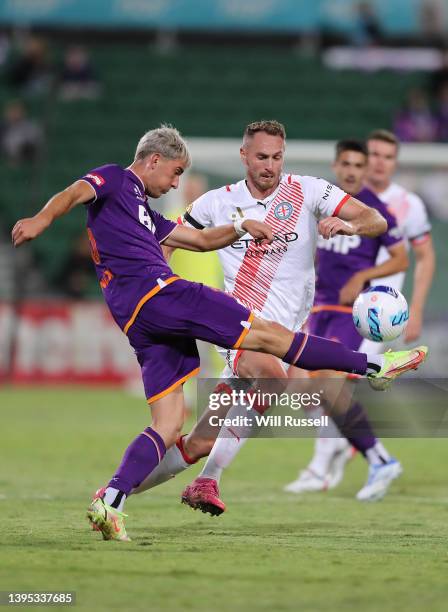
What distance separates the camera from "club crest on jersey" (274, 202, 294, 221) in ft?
23.8

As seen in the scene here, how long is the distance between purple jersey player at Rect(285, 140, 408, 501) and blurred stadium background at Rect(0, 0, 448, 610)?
339 inches

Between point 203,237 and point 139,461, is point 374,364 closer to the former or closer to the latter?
point 203,237

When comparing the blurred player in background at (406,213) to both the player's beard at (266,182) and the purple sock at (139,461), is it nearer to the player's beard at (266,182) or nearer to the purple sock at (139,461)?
the player's beard at (266,182)

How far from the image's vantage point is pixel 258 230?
6.57 metres

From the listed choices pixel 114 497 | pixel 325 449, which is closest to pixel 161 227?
pixel 114 497

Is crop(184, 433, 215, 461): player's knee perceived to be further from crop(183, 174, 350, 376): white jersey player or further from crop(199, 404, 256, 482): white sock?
crop(183, 174, 350, 376): white jersey player

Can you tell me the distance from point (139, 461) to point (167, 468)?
62 cm

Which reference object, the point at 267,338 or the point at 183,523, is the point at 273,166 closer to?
→ the point at 267,338

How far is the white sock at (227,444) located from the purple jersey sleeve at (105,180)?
1578 millimetres

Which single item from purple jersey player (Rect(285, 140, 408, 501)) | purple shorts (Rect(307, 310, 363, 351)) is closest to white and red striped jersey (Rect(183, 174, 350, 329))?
purple jersey player (Rect(285, 140, 408, 501))

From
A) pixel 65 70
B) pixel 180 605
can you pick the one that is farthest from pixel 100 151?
pixel 180 605

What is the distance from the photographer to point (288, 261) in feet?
24.0

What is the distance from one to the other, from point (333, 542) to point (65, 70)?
1760cm

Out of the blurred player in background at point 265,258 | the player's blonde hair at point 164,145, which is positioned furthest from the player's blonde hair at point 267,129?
the player's blonde hair at point 164,145
